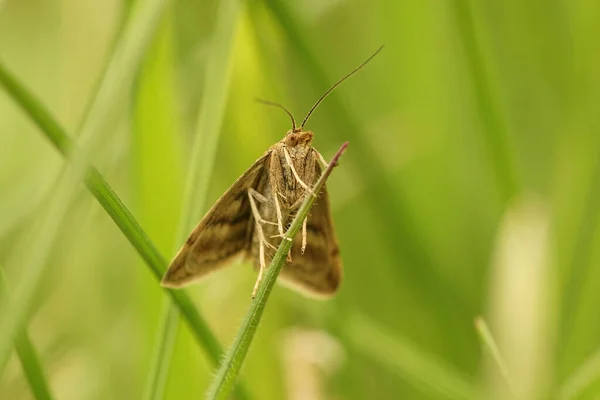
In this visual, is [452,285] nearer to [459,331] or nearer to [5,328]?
[459,331]

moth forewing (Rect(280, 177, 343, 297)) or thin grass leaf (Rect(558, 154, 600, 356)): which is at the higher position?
moth forewing (Rect(280, 177, 343, 297))

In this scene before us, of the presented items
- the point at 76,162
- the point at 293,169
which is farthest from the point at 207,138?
the point at 76,162

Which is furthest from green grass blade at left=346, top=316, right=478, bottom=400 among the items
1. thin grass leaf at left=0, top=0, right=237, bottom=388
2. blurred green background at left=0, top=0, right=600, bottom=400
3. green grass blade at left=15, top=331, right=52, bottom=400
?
green grass blade at left=15, top=331, right=52, bottom=400

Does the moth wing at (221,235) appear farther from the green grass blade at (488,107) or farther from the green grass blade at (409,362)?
the green grass blade at (488,107)

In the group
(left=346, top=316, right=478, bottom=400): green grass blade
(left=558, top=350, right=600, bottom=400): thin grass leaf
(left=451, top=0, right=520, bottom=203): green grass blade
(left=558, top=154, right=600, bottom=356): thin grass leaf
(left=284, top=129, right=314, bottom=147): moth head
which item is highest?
(left=284, top=129, right=314, bottom=147): moth head

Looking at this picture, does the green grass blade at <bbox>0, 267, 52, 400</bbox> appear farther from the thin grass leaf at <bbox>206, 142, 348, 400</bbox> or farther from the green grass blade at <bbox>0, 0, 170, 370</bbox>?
the thin grass leaf at <bbox>206, 142, 348, 400</bbox>

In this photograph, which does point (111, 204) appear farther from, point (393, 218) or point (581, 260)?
point (581, 260)

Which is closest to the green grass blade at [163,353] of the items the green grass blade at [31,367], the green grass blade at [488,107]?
the green grass blade at [31,367]

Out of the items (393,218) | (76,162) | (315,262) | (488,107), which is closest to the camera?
(76,162)
